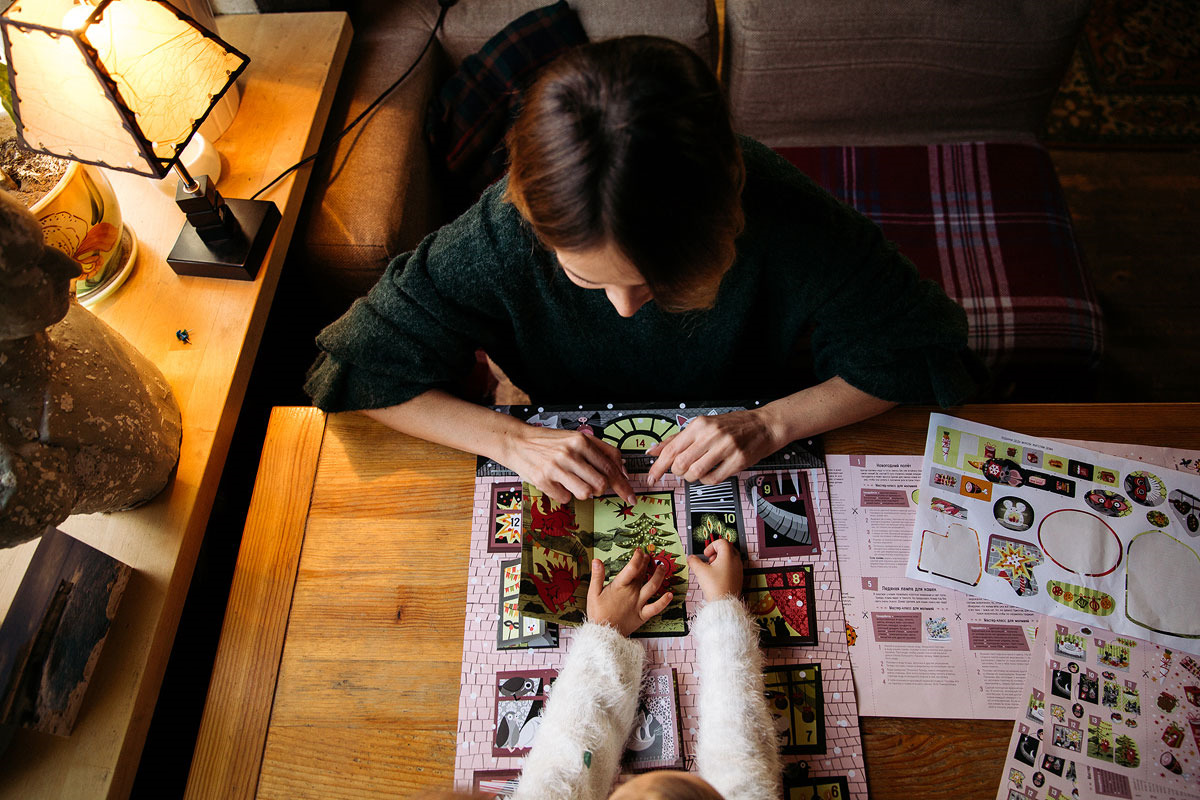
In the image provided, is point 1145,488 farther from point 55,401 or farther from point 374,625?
point 55,401

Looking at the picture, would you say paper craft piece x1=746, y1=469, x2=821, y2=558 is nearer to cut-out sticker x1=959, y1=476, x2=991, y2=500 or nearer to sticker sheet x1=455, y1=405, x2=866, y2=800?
sticker sheet x1=455, y1=405, x2=866, y2=800

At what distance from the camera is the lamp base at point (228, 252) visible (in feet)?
3.50

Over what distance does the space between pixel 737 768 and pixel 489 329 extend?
65 centimetres

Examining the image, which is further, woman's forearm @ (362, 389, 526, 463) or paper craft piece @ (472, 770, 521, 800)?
woman's forearm @ (362, 389, 526, 463)

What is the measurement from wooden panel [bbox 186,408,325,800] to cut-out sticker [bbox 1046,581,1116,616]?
3.19 feet

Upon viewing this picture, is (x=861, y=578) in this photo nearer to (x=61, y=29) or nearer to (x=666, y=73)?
(x=666, y=73)

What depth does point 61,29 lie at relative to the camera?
0.75 metres

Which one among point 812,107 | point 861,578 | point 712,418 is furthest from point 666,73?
point 812,107

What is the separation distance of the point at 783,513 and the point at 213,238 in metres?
0.95

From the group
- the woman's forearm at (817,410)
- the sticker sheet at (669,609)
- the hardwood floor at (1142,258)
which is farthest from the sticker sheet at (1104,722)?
the hardwood floor at (1142,258)

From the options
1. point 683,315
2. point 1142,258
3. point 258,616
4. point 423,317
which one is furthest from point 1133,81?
point 258,616

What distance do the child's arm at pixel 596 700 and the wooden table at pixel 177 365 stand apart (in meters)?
0.48

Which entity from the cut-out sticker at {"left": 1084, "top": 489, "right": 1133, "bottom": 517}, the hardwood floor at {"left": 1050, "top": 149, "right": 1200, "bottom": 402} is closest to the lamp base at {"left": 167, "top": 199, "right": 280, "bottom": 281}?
the cut-out sticker at {"left": 1084, "top": 489, "right": 1133, "bottom": 517}

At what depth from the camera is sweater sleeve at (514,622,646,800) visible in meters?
0.73
